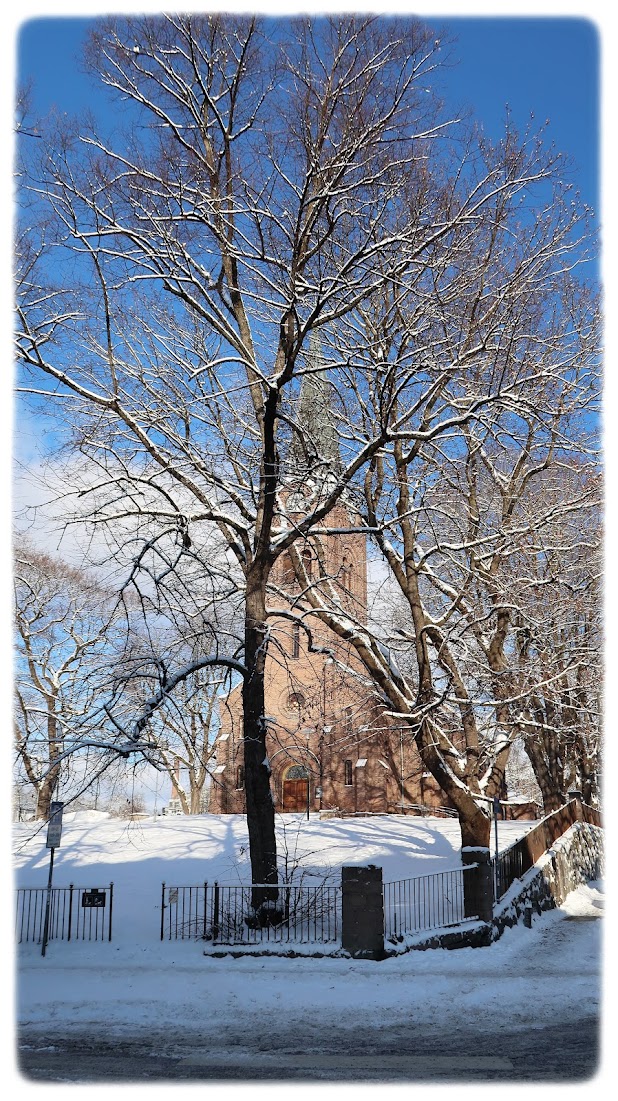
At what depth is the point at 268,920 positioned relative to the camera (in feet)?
51.4

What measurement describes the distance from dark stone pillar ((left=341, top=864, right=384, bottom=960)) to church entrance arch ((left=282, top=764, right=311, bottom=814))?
25.9m

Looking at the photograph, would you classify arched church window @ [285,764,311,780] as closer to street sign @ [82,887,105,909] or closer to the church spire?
the church spire

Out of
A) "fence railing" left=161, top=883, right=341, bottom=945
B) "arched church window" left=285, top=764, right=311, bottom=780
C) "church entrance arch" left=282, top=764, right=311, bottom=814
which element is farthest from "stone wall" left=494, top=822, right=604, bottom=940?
"arched church window" left=285, top=764, right=311, bottom=780

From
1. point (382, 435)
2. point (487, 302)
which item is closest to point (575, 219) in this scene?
point (487, 302)

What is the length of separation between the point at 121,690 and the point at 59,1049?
4693 millimetres

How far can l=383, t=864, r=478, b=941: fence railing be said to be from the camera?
53.3ft

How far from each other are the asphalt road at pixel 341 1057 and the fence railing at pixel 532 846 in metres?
6.31

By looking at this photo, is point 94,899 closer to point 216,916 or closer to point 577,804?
point 216,916

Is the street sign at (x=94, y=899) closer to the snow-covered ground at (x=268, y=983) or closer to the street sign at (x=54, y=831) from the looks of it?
the snow-covered ground at (x=268, y=983)

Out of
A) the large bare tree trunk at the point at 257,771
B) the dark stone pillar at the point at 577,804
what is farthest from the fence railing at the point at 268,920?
the dark stone pillar at the point at 577,804

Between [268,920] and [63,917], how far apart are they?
4025 mm

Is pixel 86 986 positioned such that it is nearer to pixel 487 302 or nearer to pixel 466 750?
pixel 466 750

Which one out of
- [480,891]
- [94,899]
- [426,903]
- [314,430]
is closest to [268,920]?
[94,899]

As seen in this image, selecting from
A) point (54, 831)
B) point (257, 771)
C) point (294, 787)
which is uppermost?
point (257, 771)
